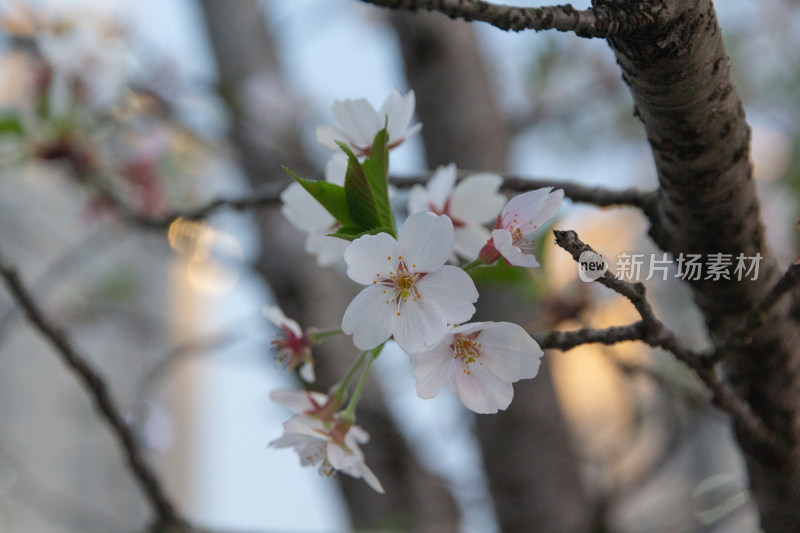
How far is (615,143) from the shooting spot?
2480mm

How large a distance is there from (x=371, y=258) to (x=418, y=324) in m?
0.05

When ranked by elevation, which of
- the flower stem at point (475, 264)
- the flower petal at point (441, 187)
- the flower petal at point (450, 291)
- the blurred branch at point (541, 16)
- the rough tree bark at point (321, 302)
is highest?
the blurred branch at point (541, 16)

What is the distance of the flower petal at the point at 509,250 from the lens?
0.36 metres

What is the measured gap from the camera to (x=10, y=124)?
1.03 m

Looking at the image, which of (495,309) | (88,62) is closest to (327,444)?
(495,309)

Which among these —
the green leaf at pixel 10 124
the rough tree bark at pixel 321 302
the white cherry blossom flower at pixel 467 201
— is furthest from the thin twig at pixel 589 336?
the green leaf at pixel 10 124

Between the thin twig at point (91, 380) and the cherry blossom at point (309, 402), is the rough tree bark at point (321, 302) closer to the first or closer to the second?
the thin twig at point (91, 380)

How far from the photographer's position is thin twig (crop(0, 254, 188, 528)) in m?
0.62

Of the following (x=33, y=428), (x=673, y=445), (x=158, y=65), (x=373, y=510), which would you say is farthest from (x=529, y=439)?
(x=33, y=428)

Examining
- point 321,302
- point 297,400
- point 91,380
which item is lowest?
point 321,302

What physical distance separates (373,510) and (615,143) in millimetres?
1740

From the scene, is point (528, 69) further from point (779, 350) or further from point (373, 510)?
point (779, 350)

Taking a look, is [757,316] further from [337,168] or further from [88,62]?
[88,62]

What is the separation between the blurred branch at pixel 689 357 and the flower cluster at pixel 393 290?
0.16ft
